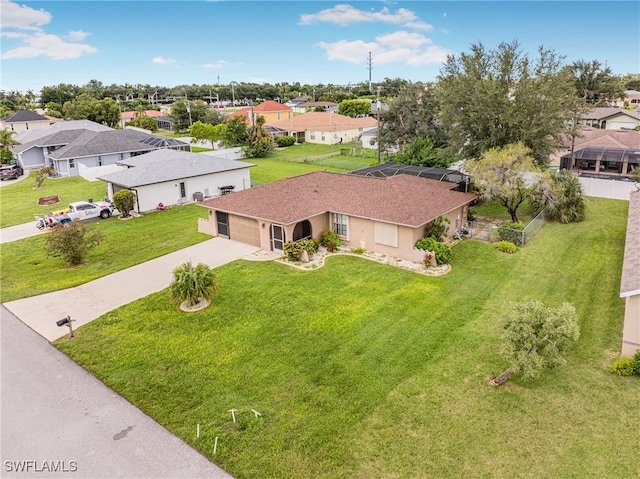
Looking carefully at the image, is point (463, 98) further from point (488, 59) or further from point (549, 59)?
point (549, 59)

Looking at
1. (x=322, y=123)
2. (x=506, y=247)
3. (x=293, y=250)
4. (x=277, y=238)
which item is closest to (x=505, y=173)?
(x=506, y=247)

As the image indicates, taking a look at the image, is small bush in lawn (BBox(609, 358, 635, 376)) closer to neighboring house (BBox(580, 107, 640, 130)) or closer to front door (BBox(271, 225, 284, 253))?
front door (BBox(271, 225, 284, 253))

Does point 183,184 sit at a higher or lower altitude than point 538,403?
higher

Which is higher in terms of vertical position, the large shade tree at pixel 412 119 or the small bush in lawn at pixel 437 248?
the large shade tree at pixel 412 119

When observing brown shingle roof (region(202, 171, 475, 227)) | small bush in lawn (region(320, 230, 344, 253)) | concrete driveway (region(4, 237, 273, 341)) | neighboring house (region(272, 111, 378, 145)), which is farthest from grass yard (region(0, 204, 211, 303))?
neighboring house (region(272, 111, 378, 145))

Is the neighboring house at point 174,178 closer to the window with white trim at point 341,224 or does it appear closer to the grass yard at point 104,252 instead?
the grass yard at point 104,252

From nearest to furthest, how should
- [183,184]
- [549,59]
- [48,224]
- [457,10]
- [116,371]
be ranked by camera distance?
[116,371] < [48,224] < [549,59] < [183,184] < [457,10]

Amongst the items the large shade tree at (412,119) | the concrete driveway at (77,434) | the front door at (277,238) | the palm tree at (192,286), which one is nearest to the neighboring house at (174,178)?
the front door at (277,238)

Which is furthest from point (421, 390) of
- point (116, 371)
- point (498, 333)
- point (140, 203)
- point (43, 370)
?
point (140, 203)
